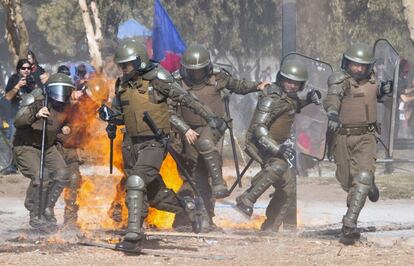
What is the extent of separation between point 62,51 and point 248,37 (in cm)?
982

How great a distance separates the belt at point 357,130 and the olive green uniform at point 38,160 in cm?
272

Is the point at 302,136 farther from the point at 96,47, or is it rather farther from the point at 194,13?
the point at 194,13

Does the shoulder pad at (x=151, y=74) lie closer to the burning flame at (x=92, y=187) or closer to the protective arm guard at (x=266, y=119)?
the protective arm guard at (x=266, y=119)

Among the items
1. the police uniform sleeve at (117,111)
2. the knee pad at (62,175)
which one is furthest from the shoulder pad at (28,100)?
the police uniform sleeve at (117,111)

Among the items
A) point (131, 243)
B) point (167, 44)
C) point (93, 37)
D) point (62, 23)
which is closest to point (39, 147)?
point (131, 243)

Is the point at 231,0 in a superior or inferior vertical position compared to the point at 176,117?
inferior

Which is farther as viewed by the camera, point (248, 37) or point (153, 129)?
A: point (248, 37)

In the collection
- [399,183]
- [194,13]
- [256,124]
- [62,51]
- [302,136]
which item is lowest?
[62,51]

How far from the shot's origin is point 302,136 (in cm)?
1253

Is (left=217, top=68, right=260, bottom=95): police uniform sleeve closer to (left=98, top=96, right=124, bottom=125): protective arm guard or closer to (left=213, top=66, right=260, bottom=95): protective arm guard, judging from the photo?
(left=213, top=66, right=260, bottom=95): protective arm guard

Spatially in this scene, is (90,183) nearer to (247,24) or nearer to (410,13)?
(410,13)

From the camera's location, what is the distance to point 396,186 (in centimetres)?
1298

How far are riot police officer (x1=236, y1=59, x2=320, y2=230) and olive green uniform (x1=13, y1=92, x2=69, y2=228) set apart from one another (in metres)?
1.83

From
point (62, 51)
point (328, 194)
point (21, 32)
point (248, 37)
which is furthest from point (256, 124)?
point (62, 51)
